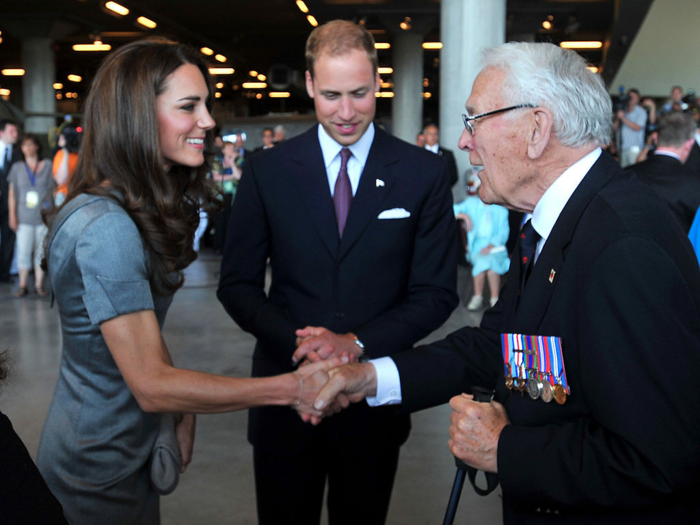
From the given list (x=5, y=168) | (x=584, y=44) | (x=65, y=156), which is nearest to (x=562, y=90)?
(x=65, y=156)

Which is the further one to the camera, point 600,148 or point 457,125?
point 457,125

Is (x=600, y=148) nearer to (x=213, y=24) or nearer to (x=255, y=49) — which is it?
(x=213, y=24)

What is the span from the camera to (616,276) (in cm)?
131

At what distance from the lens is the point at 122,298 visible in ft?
5.74

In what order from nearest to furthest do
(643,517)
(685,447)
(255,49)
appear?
(685,447) < (643,517) < (255,49)

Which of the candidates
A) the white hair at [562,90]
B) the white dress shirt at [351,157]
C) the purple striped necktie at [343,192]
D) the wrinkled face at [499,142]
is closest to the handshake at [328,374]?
the purple striped necktie at [343,192]

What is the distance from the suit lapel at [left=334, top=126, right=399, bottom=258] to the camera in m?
2.43

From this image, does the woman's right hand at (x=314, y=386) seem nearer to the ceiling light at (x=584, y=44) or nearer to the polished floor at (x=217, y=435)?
the polished floor at (x=217, y=435)

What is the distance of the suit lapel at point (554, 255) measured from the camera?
1476 mm

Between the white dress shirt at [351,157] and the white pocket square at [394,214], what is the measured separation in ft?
0.47

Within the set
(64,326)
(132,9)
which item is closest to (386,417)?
(64,326)

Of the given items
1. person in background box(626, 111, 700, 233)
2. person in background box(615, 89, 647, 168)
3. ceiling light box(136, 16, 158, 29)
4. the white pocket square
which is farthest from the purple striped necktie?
ceiling light box(136, 16, 158, 29)

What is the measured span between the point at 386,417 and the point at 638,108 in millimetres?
12922

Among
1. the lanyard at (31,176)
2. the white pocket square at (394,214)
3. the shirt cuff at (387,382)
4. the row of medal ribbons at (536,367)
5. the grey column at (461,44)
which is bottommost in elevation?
the shirt cuff at (387,382)
